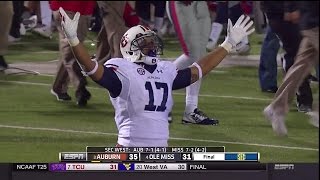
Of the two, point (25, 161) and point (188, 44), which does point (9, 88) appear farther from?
point (188, 44)

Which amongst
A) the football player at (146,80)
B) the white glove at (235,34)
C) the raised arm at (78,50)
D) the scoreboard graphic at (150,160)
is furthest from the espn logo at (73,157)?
the white glove at (235,34)

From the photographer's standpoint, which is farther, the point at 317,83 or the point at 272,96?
the point at 272,96

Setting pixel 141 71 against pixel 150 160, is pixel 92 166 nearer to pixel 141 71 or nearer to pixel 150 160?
pixel 150 160

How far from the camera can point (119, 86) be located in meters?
6.61

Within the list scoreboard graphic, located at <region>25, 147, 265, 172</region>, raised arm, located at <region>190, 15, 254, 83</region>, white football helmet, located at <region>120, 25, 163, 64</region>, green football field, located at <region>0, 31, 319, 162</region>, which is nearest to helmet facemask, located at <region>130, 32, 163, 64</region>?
white football helmet, located at <region>120, 25, 163, 64</region>

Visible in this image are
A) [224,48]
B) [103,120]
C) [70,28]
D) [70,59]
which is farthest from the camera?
[103,120]

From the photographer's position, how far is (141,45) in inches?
A: 262

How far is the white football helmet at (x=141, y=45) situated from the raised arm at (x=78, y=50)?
9.0 inches

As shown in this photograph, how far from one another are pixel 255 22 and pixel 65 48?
0.88m

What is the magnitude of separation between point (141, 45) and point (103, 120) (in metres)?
0.58

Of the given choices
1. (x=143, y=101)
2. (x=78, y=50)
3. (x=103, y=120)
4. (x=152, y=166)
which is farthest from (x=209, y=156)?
(x=78, y=50)

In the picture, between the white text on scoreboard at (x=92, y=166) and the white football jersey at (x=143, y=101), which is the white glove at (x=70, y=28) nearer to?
the white football jersey at (x=143, y=101)

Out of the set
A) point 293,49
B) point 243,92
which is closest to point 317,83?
point 293,49

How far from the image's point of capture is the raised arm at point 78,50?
6.40 m
